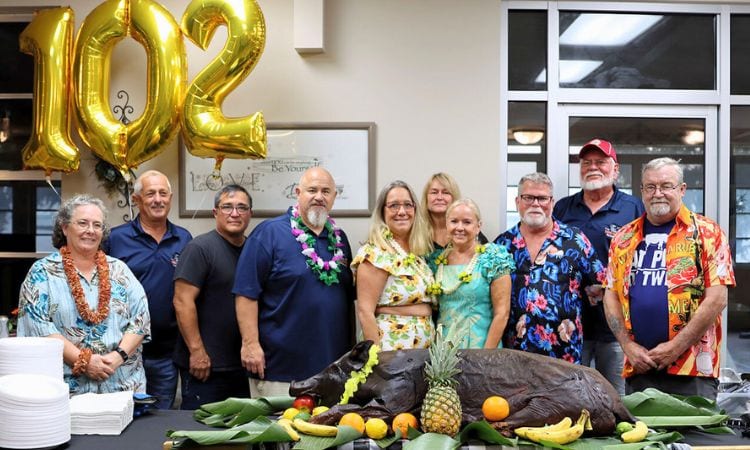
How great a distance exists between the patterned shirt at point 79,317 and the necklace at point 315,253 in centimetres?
86

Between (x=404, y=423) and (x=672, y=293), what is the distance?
1646mm

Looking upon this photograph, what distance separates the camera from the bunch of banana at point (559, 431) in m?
2.45

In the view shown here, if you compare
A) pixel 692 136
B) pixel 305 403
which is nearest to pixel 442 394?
pixel 305 403

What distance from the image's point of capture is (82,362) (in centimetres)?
333

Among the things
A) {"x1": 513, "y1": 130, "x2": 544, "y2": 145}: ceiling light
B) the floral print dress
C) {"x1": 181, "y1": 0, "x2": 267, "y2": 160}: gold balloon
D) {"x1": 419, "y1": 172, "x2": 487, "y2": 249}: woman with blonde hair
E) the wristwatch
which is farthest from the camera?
{"x1": 513, "y1": 130, "x2": 544, "y2": 145}: ceiling light

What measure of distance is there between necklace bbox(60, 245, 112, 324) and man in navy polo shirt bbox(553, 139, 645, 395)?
2380 millimetres

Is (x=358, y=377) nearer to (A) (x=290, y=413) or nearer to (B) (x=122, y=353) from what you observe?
(A) (x=290, y=413)

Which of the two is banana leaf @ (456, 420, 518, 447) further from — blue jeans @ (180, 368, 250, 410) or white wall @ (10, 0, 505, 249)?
white wall @ (10, 0, 505, 249)

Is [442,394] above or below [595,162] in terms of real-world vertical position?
below

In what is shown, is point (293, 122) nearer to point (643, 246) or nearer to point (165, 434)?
point (643, 246)

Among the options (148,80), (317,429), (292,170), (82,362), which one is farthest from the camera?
(292,170)

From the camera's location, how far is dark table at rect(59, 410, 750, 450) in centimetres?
249

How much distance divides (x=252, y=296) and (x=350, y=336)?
0.58 metres

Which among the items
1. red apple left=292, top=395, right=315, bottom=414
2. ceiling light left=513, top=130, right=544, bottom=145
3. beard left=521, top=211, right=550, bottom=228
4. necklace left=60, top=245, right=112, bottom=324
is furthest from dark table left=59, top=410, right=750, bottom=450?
ceiling light left=513, top=130, right=544, bottom=145
